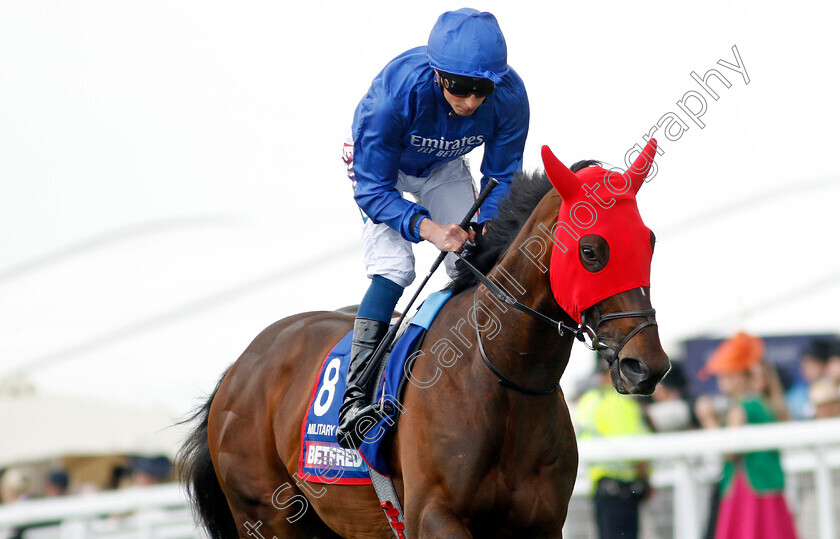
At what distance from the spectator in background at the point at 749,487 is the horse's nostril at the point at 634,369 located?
2.73 metres

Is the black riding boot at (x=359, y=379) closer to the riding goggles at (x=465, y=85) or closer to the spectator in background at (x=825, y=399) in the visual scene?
the riding goggles at (x=465, y=85)

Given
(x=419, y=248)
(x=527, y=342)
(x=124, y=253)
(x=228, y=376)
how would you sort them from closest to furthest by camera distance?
(x=527, y=342) → (x=228, y=376) → (x=419, y=248) → (x=124, y=253)

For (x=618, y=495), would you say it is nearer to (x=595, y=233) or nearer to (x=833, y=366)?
(x=833, y=366)

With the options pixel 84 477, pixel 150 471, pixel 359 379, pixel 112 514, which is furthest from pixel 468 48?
pixel 84 477

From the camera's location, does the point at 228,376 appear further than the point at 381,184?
Yes

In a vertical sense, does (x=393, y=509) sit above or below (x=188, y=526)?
above

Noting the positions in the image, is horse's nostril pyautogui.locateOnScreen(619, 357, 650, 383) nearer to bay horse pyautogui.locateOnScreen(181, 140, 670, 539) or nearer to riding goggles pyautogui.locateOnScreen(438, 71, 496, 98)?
bay horse pyautogui.locateOnScreen(181, 140, 670, 539)

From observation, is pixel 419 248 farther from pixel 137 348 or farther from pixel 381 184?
pixel 381 184

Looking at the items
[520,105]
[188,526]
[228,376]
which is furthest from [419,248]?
[520,105]

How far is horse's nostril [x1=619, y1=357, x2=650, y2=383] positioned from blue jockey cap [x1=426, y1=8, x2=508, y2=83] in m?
1.13

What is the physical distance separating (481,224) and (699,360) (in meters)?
6.79

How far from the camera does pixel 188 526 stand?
708 centimetres

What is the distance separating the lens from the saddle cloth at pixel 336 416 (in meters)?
3.63

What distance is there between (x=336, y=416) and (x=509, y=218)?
1050 mm
